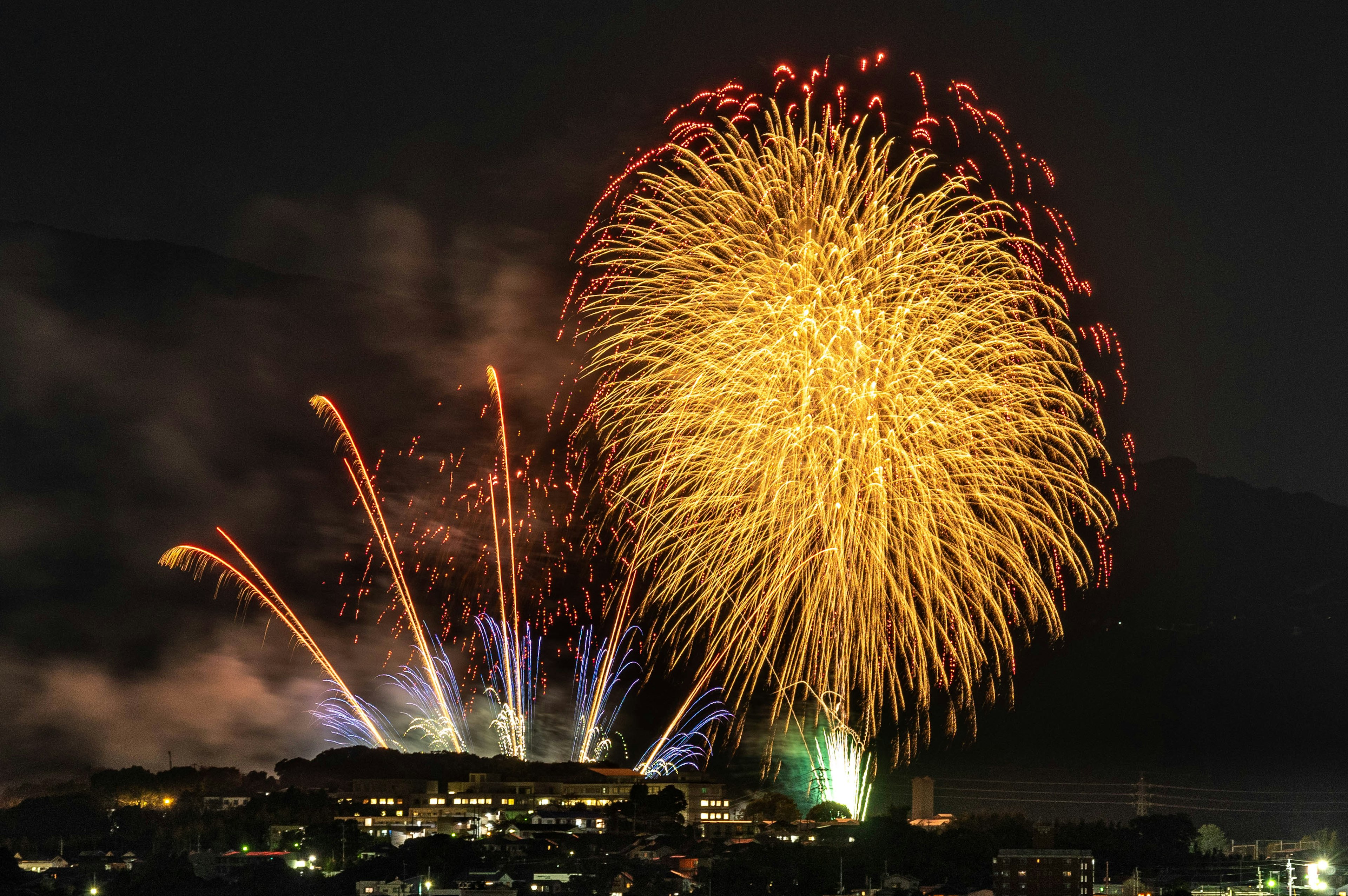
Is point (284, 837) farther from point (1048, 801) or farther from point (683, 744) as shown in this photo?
point (1048, 801)

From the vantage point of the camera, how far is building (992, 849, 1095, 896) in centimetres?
4372

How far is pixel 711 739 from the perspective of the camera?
7925 cm

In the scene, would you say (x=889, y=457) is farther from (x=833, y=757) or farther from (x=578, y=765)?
(x=578, y=765)

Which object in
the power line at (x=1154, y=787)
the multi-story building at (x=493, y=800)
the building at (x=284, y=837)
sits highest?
the multi-story building at (x=493, y=800)

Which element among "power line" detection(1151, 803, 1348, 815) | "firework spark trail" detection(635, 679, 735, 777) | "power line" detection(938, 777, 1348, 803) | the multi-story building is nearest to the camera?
the multi-story building

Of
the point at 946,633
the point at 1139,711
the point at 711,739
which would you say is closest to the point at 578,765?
the point at 711,739

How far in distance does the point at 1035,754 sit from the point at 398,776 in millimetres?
60688

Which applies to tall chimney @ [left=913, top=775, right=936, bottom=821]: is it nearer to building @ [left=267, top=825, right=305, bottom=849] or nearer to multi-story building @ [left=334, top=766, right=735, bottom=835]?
multi-story building @ [left=334, top=766, right=735, bottom=835]

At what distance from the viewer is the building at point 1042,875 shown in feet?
143

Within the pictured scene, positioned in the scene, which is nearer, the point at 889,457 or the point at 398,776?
the point at 889,457

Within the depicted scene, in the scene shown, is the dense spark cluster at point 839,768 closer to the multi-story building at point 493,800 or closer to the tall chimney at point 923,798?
the tall chimney at point 923,798

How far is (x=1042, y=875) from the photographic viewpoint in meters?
44.2

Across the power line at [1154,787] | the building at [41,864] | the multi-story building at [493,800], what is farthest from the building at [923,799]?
the building at [41,864]

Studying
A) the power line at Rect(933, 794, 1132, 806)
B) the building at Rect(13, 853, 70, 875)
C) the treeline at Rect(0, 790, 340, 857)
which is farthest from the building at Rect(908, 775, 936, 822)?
the building at Rect(13, 853, 70, 875)
